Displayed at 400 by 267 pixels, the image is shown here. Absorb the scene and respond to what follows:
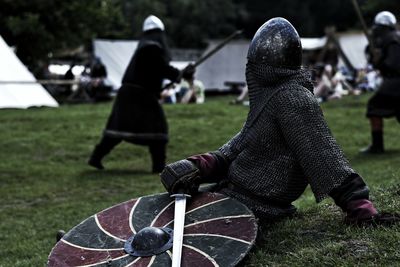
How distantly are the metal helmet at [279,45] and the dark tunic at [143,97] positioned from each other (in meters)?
4.03

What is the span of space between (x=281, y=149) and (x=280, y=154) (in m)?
0.02

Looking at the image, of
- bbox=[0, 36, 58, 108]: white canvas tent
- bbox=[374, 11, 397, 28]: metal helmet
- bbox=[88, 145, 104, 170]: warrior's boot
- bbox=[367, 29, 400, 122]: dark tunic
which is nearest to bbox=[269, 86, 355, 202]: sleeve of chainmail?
bbox=[88, 145, 104, 170]: warrior's boot

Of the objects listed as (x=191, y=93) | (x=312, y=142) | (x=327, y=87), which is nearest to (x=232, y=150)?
(x=312, y=142)

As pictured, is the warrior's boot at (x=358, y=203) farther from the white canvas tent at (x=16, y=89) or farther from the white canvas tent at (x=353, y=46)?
the white canvas tent at (x=353, y=46)

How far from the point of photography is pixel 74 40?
20.4 meters

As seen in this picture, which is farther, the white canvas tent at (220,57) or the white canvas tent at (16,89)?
the white canvas tent at (220,57)

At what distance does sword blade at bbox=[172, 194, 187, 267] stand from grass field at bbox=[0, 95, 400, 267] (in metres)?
0.31

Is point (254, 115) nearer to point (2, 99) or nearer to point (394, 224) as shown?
point (394, 224)

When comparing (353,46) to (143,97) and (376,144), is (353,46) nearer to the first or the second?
(376,144)

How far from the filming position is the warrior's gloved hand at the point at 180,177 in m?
3.20

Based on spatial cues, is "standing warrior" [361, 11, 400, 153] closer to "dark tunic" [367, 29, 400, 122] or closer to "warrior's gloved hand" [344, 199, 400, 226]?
"dark tunic" [367, 29, 400, 122]

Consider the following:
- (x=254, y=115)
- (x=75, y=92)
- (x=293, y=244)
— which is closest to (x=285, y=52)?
(x=254, y=115)

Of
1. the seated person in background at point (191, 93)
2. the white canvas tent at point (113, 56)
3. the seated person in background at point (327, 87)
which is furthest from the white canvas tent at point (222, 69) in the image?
the seated person in background at point (327, 87)

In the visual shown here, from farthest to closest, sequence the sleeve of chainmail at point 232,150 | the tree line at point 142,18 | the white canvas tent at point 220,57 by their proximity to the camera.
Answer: the white canvas tent at point 220,57, the tree line at point 142,18, the sleeve of chainmail at point 232,150
